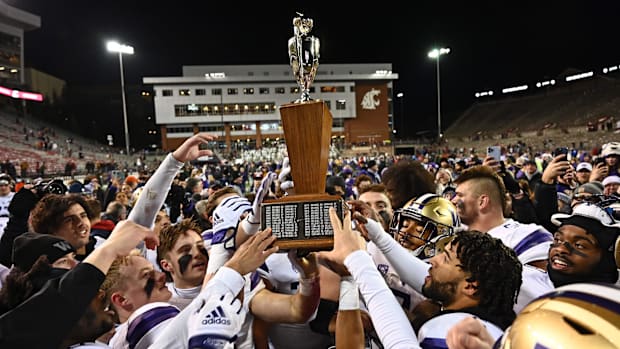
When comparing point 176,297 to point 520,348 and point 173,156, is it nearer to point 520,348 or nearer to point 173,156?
point 173,156

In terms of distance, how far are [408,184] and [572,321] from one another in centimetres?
251

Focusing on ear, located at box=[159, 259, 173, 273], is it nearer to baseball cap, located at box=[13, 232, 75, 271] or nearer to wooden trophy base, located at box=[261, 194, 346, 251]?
baseball cap, located at box=[13, 232, 75, 271]

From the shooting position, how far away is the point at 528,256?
2.40m

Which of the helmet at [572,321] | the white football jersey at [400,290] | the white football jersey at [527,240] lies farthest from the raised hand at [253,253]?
the white football jersey at [527,240]

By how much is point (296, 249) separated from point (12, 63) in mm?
47053

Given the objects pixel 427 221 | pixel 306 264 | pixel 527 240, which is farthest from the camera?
pixel 527 240

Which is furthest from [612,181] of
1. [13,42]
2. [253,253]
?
[13,42]

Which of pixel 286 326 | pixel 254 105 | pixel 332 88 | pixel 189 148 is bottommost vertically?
pixel 286 326

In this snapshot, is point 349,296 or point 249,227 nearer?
point 349,296

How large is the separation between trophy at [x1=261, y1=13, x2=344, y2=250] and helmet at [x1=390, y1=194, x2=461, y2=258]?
591 millimetres

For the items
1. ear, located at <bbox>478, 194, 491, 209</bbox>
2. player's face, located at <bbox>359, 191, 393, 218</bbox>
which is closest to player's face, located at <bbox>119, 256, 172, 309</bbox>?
player's face, located at <bbox>359, 191, 393, 218</bbox>

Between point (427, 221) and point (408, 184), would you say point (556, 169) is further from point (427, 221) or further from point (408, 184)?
point (427, 221)

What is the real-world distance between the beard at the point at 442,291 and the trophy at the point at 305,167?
0.49m

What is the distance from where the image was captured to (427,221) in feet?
7.70
